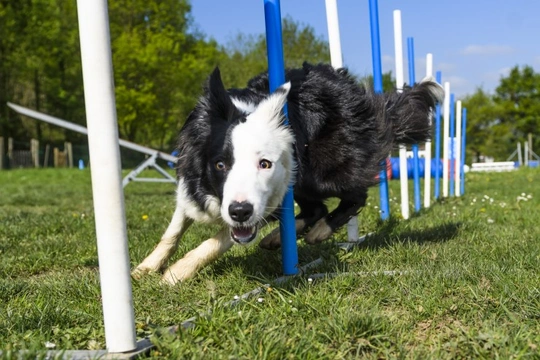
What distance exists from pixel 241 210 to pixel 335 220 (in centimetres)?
157

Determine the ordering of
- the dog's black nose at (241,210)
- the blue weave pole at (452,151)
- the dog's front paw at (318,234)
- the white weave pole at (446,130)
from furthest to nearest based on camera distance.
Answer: the blue weave pole at (452,151) → the white weave pole at (446,130) → the dog's front paw at (318,234) → the dog's black nose at (241,210)

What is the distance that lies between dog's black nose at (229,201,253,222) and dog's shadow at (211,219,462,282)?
1.96 ft

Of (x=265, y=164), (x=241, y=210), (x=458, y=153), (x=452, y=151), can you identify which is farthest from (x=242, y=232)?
(x=458, y=153)

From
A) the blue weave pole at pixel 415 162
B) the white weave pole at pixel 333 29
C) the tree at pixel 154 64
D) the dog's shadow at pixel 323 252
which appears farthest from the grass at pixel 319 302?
the tree at pixel 154 64

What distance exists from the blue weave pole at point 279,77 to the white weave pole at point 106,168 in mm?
1523

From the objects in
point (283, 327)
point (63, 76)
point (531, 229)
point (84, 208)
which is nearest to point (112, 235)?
point (283, 327)

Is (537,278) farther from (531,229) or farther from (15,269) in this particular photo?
(15,269)

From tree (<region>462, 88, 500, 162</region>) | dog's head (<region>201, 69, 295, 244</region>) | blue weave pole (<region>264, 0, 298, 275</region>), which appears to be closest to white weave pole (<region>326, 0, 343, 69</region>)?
blue weave pole (<region>264, 0, 298, 275</region>)

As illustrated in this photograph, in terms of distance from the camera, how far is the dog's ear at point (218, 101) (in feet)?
10.6

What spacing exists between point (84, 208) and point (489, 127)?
1712 inches

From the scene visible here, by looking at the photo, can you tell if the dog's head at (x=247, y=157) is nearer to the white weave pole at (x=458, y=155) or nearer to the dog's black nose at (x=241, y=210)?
the dog's black nose at (x=241, y=210)

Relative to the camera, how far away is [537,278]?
9.78 feet

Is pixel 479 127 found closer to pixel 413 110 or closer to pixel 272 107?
pixel 413 110

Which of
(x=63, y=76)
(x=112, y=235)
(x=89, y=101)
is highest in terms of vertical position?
(x=63, y=76)
